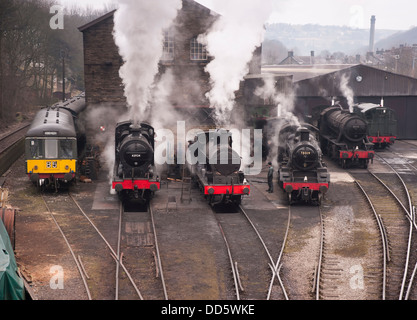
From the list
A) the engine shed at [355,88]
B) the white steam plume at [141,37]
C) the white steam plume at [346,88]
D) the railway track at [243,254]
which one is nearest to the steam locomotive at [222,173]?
the railway track at [243,254]

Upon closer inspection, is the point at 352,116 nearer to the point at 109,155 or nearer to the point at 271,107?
the point at 271,107

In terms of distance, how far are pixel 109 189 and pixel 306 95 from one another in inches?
798

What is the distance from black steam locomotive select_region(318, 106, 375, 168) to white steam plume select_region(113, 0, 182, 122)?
1056cm

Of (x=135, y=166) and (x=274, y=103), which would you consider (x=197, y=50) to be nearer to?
(x=274, y=103)

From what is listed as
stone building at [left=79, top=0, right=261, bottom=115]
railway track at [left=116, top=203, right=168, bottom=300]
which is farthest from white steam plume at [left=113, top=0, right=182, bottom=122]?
railway track at [left=116, top=203, right=168, bottom=300]

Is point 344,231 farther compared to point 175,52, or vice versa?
point 175,52

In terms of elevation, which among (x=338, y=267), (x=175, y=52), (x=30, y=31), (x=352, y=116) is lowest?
(x=338, y=267)

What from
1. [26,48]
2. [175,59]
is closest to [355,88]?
[175,59]

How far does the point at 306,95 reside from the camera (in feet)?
126

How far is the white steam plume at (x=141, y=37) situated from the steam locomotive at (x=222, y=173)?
4236mm

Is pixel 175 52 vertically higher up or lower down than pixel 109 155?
higher up

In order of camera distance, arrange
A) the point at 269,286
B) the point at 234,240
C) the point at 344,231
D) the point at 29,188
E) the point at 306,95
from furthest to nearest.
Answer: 1. the point at 306,95
2. the point at 29,188
3. the point at 344,231
4. the point at 234,240
5. the point at 269,286

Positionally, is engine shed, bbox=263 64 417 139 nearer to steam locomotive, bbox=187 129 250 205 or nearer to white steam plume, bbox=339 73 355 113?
white steam plume, bbox=339 73 355 113

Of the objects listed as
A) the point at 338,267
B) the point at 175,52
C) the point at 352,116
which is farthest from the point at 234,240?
the point at 175,52
